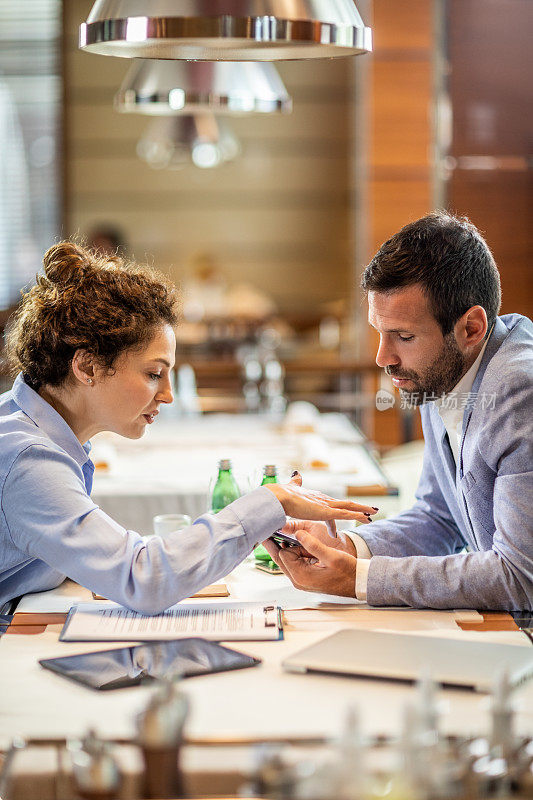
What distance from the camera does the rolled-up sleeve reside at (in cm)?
146

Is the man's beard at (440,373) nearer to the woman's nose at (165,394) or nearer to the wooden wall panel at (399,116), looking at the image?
the woman's nose at (165,394)

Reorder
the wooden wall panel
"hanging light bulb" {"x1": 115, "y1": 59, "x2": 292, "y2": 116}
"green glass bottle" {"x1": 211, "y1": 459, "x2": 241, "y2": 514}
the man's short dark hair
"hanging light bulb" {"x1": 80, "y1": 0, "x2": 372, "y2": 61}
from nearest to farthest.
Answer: "hanging light bulb" {"x1": 80, "y1": 0, "x2": 372, "y2": 61} < the man's short dark hair < "green glass bottle" {"x1": 211, "y1": 459, "x2": 241, "y2": 514} < "hanging light bulb" {"x1": 115, "y1": 59, "x2": 292, "y2": 116} < the wooden wall panel

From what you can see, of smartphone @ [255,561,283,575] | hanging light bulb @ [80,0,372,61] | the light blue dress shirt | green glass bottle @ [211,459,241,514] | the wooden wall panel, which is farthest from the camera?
the wooden wall panel

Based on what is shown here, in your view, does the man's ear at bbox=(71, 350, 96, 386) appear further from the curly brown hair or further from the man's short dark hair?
the man's short dark hair

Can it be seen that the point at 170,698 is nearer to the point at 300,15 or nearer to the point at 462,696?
the point at 462,696

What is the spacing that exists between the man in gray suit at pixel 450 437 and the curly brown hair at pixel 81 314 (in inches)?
15.6

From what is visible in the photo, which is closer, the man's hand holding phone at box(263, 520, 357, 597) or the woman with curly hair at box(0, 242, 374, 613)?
the woman with curly hair at box(0, 242, 374, 613)

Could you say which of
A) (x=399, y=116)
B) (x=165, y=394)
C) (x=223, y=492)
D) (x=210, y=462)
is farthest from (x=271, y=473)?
(x=399, y=116)

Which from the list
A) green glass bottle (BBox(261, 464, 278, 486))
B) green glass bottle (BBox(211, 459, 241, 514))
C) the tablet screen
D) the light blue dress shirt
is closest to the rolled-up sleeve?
the light blue dress shirt

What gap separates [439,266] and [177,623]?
2.39 feet

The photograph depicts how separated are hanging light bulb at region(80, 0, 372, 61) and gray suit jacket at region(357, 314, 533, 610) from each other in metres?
0.57

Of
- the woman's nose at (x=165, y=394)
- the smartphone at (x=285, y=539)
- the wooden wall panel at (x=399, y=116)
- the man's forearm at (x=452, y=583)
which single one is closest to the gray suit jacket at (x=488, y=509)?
the man's forearm at (x=452, y=583)

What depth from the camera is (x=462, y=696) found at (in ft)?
3.84

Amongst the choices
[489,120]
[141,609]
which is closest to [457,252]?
[141,609]
